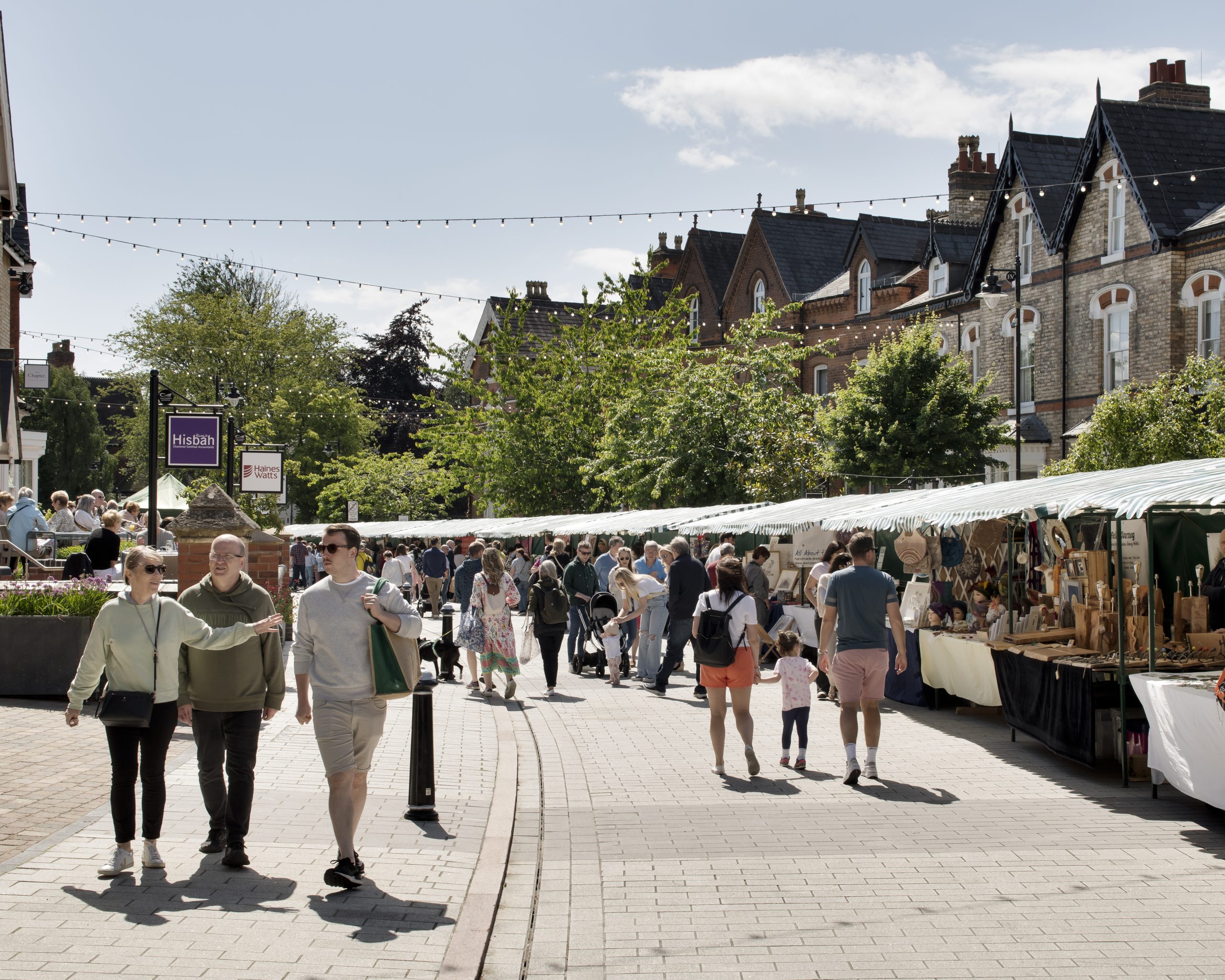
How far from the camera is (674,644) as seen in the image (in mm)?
14633

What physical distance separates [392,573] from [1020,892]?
18749 millimetres

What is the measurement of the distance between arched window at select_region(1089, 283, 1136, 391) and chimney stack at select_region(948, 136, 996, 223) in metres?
11.0

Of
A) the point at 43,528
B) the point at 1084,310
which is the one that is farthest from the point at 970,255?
the point at 43,528

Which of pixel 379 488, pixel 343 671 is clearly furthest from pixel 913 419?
pixel 379 488

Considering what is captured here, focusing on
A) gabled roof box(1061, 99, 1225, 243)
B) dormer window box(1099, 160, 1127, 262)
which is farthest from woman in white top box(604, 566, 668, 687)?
dormer window box(1099, 160, 1127, 262)

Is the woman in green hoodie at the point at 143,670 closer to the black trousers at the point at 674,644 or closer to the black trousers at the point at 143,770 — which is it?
the black trousers at the point at 143,770

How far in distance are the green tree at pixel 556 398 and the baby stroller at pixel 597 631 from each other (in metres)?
20.4

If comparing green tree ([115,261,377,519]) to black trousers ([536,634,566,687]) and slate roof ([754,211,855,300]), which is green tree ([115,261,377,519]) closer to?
slate roof ([754,211,855,300])

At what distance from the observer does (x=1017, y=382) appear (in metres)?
28.9

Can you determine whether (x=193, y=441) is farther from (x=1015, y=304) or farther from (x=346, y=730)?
(x=1015, y=304)

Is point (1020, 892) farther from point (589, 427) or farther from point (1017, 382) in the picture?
point (589, 427)

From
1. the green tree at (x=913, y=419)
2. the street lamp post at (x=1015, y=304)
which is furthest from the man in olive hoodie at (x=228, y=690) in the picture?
the street lamp post at (x=1015, y=304)

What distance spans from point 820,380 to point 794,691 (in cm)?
3347

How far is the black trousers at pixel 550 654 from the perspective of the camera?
582 inches
